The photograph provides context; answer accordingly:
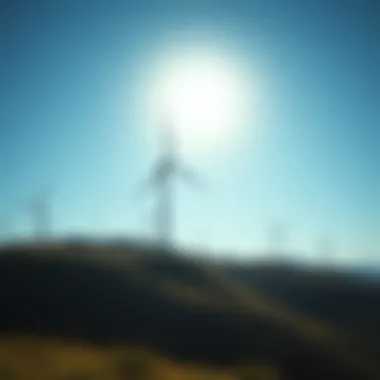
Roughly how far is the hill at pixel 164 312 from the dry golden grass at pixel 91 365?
106 mm

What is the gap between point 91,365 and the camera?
7.17 m

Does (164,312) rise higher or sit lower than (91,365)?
higher

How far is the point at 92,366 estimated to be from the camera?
7.15m

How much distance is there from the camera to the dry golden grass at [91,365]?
23.0ft

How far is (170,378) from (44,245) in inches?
79.2

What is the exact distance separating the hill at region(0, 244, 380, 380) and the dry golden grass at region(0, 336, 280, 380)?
11 centimetres

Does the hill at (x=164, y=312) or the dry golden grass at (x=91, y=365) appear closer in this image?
the dry golden grass at (x=91, y=365)

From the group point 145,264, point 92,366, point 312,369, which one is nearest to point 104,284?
point 145,264

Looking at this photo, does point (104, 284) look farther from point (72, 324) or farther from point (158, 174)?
point (158, 174)

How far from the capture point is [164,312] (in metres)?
7.71

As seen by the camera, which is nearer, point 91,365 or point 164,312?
point 91,365

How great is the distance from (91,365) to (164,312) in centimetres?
98

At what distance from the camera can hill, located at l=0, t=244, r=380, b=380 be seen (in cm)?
755

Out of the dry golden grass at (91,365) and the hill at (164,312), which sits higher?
the hill at (164,312)
